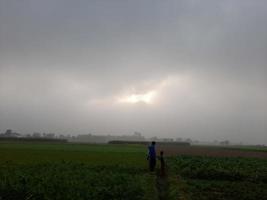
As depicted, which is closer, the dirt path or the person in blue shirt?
the dirt path

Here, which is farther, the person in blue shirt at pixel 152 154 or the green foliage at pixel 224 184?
the person in blue shirt at pixel 152 154

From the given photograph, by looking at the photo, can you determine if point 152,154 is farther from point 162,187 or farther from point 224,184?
point 162,187

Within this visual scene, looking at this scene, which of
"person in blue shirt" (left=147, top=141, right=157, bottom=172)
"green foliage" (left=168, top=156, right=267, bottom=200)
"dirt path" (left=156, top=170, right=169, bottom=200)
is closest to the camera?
"dirt path" (left=156, top=170, right=169, bottom=200)

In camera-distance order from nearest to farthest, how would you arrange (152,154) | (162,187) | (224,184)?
1. (162,187)
2. (224,184)
3. (152,154)

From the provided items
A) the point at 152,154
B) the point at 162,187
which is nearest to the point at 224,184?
the point at 162,187

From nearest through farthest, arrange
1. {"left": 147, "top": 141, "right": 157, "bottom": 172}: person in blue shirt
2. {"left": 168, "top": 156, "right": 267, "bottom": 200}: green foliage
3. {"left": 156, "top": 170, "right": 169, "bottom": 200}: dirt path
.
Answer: {"left": 156, "top": 170, "right": 169, "bottom": 200}: dirt path < {"left": 168, "top": 156, "right": 267, "bottom": 200}: green foliage < {"left": 147, "top": 141, "right": 157, "bottom": 172}: person in blue shirt

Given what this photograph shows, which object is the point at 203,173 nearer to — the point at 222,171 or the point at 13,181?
the point at 222,171

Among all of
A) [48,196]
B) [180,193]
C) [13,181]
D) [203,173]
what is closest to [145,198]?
[180,193]

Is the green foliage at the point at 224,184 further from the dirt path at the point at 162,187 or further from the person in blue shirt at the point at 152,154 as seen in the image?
the person in blue shirt at the point at 152,154

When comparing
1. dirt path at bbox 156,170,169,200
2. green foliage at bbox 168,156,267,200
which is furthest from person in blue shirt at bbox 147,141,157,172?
→ green foliage at bbox 168,156,267,200

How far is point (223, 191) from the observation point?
19844 millimetres

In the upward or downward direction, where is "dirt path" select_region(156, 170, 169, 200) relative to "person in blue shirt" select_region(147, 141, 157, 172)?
downward

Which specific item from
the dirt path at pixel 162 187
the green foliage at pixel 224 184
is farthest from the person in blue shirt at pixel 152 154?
the green foliage at pixel 224 184

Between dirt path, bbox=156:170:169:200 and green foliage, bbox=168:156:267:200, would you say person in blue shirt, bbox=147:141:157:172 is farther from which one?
green foliage, bbox=168:156:267:200
